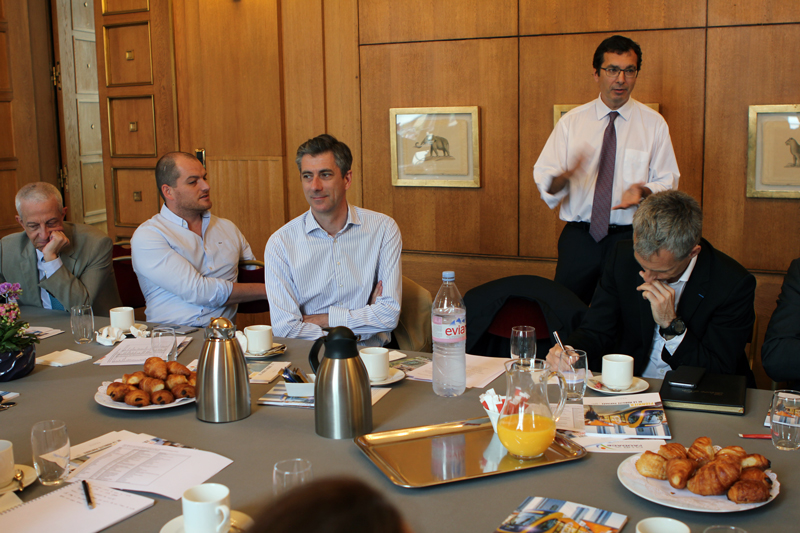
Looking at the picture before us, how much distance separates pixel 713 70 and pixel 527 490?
3.40 meters

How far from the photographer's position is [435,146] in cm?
467

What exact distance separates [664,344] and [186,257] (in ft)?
7.13

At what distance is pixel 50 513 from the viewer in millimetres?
1290

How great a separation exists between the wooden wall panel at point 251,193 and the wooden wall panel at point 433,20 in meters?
1.19

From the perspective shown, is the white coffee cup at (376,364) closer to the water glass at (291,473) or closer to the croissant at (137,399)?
the croissant at (137,399)

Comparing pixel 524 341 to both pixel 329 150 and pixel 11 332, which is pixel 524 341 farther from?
pixel 11 332

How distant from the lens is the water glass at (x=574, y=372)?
1.78 m

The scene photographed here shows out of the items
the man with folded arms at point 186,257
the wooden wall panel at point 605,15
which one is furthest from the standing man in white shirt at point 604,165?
the man with folded arms at point 186,257

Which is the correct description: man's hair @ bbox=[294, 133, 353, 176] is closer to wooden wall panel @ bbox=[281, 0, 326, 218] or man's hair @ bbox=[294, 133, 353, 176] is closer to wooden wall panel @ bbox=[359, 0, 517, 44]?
wooden wall panel @ bbox=[359, 0, 517, 44]

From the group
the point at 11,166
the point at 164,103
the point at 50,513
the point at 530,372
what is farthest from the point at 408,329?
the point at 11,166

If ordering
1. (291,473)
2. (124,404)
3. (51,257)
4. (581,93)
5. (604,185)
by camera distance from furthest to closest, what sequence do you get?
(581,93)
(604,185)
(51,257)
(124,404)
(291,473)

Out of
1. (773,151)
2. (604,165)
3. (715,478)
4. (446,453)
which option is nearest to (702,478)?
(715,478)

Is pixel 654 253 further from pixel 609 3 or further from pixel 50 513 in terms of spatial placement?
pixel 609 3

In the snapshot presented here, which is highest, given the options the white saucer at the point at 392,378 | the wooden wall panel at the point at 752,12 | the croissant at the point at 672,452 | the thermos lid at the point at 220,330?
the wooden wall panel at the point at 752,12
